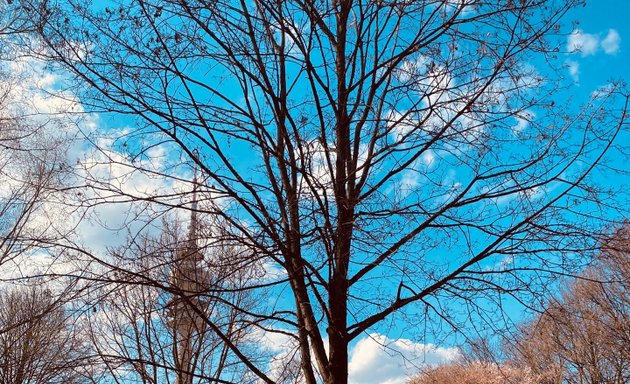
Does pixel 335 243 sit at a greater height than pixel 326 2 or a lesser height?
lesser

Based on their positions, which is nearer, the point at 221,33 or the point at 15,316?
the point at 221,33

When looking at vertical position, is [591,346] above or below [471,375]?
below

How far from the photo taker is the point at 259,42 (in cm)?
357

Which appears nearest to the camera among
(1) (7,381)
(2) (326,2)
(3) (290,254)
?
(3) (290,254)

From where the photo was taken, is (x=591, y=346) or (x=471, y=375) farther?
(x=471, y=375)

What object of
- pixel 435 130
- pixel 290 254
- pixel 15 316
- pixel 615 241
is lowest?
pixel 615 241

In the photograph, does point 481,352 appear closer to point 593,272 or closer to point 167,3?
point 167,3

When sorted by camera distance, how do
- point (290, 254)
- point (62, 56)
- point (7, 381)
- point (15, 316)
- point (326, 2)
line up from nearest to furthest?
1. point (290, 254)
2. point (62, 56)
3. point (326, 2)
4. point (7, 381)
5. point (15, 316)

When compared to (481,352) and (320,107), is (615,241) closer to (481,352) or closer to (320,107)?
(481,352)

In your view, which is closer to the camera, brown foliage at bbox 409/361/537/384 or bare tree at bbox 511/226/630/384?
bare tree at bbox 511/226/630/384

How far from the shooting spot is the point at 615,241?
3.30 metres

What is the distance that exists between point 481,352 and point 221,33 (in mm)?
2464

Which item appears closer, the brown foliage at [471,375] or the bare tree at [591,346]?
the bare tree at [591,346]

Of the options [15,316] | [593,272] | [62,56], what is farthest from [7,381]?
[593,272]
